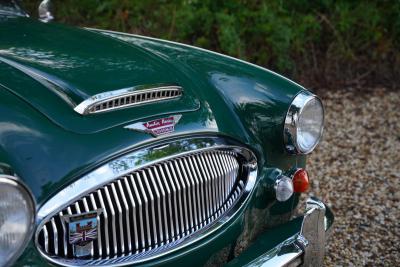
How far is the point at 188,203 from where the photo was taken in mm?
1948

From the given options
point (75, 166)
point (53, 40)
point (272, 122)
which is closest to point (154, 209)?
point (75, 166)

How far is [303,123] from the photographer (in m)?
2.37

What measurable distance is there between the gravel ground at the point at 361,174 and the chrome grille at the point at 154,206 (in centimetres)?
132

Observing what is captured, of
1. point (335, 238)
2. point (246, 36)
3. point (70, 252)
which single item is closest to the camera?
point (70, 252)

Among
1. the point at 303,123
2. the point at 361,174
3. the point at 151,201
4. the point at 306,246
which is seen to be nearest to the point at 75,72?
the point at 151,201

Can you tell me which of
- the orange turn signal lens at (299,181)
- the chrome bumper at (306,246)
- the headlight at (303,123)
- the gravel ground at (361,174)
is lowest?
the gravel ground at (361,174)

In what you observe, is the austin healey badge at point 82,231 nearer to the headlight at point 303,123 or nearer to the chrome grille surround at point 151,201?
the chrome grille surround at point 151,201

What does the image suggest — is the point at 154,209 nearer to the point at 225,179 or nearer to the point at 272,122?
the point at 225,179

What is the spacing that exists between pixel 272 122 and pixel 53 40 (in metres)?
0.98

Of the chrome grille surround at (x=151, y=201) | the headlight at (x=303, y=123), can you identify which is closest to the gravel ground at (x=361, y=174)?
the headlight at (x=303, y=123)

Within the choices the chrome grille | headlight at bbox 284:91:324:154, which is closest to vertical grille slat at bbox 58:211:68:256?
the chrome grille

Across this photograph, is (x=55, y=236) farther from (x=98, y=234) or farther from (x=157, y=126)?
(x=157, y=126)

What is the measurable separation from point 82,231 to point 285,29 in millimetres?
4425

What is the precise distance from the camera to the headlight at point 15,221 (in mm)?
1510
